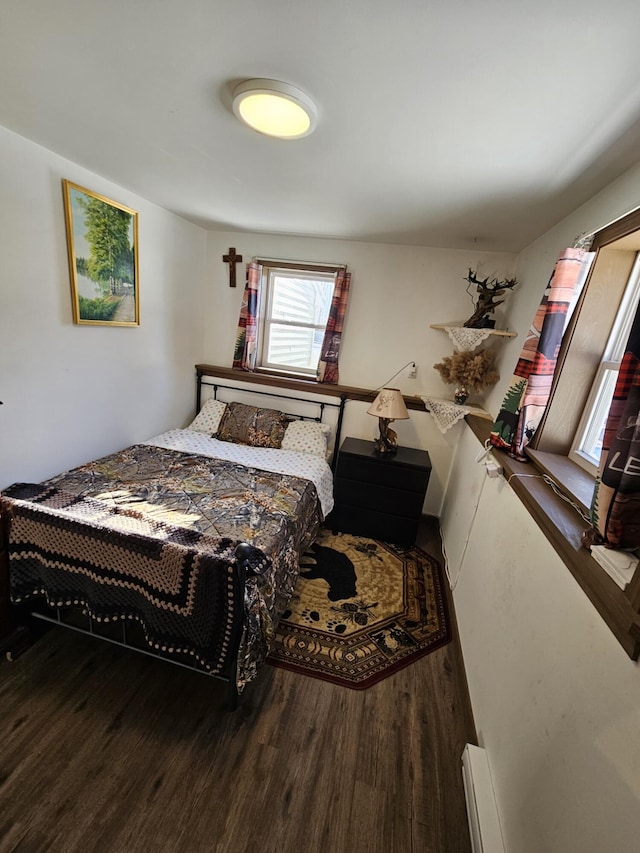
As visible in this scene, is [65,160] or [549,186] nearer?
[549,186]

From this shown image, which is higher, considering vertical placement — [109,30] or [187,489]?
[109,30]

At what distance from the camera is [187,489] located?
208 cm

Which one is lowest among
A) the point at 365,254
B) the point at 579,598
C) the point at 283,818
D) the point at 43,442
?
the point at 283,818

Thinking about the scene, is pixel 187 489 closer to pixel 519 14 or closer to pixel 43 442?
pixel 43 442

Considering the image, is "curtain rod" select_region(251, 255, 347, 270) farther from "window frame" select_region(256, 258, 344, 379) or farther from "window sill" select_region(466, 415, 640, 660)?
"window sill" select_region(466, 415, 640, 660)

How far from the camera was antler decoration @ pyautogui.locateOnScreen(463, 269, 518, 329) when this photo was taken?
7.71 ft

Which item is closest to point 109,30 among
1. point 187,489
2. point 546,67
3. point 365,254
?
point 546,67

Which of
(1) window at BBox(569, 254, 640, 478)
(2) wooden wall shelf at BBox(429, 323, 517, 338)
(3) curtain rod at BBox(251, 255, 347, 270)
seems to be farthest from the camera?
(3) curtain rod at BBox(251, 255, 347, 270)

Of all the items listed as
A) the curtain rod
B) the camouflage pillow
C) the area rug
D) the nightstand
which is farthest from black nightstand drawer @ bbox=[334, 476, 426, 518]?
the curtain rod

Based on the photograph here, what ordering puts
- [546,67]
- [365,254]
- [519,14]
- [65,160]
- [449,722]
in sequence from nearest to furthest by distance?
[519,14], [546,67], [449,722], [65,160], [365,254]

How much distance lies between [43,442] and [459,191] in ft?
8.70

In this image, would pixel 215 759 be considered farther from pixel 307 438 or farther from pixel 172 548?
pixel 307 438

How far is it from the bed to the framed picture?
3.23 ft

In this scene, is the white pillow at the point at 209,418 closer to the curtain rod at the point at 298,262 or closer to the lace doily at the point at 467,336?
the curtain rod at the point at 298,262
